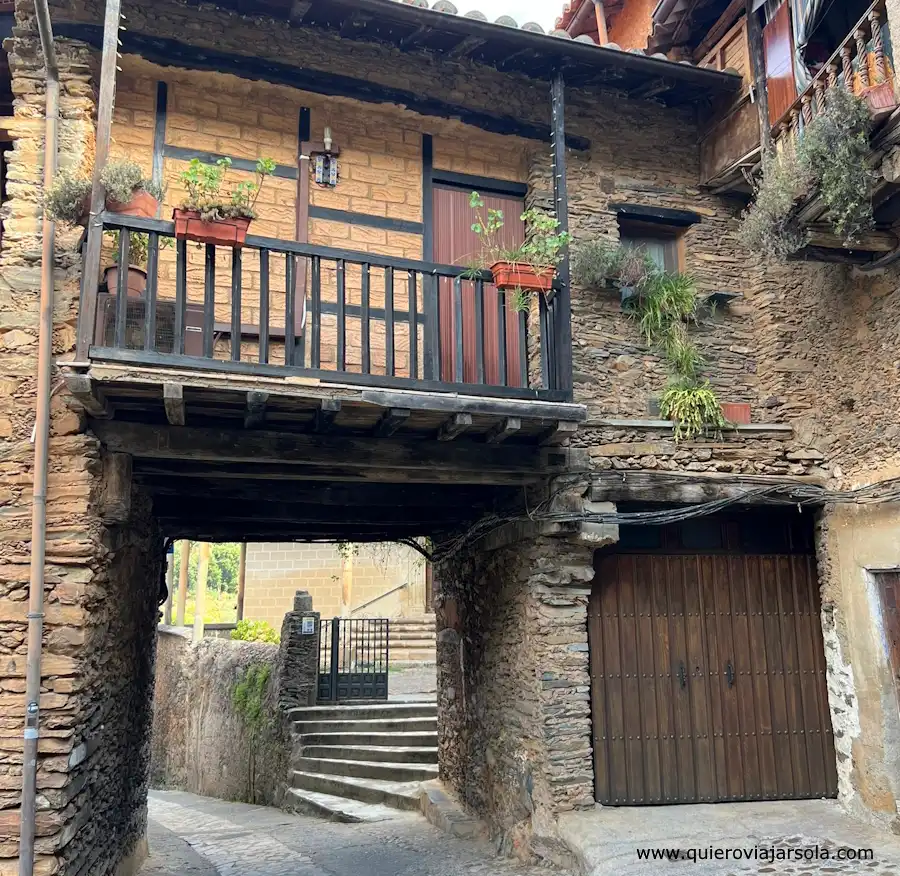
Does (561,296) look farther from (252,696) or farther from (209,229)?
(252,696)

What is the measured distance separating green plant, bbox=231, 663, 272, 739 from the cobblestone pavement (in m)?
2.67

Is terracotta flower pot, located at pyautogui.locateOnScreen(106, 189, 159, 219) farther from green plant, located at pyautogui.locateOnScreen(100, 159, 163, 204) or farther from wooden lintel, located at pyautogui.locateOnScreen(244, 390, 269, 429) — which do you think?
wooden lintel, located at pyautogui.locateOnScreen(244, 390, 269, 429)

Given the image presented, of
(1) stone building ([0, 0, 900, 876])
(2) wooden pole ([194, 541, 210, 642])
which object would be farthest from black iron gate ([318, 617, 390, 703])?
(1) stone building ([0, 0, 900, 876])

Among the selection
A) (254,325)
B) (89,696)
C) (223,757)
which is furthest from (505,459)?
(223,757)

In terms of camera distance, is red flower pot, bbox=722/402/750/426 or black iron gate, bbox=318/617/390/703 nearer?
red flower pot, bbox=722/402/750/426

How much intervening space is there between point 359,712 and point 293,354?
968 cm

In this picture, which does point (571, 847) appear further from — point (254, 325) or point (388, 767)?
point (388, 767)

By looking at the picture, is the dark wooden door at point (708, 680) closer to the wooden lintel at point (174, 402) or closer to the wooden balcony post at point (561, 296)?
the wooden balcony post at point (561, 296)

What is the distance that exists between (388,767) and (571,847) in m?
6.08

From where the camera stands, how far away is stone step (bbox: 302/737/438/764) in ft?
38.5

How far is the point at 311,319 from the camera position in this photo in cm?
575

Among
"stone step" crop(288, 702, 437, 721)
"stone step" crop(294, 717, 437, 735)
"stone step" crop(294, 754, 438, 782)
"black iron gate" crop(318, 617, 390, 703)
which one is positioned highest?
"black iron gate" crop(318, 617, 390, 703)

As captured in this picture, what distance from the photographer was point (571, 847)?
5.91 metres

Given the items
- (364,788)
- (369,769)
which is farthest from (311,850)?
(369,769)
